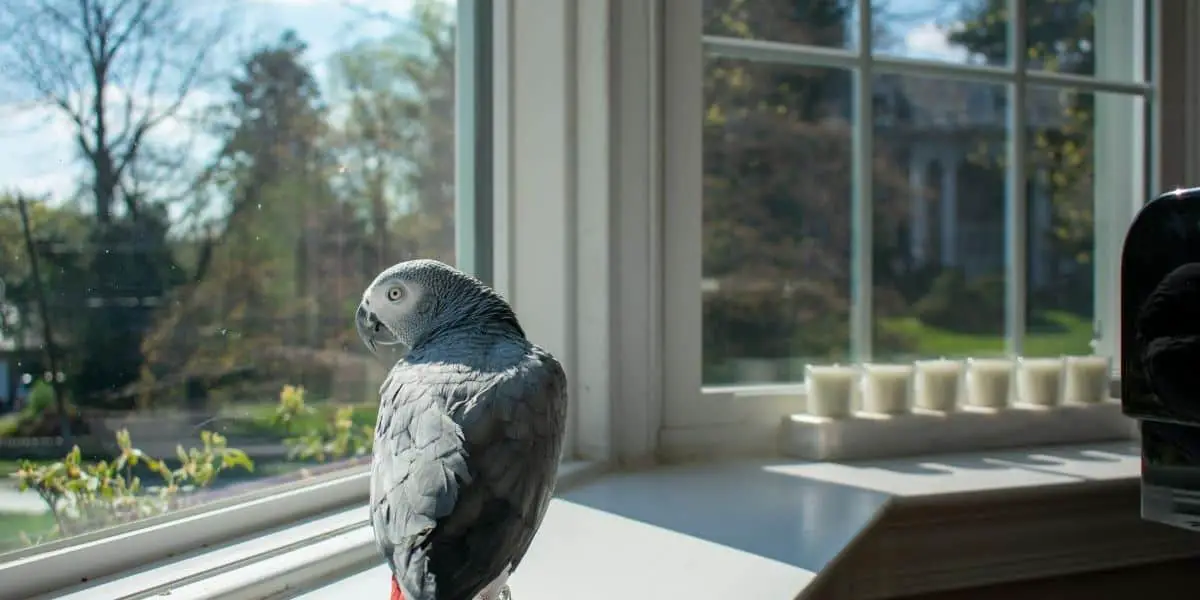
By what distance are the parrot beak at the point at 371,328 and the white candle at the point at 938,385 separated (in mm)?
834

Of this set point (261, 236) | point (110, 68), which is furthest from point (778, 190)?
point (110, 68)

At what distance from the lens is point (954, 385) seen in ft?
4.08

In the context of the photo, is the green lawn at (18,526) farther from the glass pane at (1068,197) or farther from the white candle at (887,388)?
the glass pane at (1068,197)

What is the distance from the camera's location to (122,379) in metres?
0.69

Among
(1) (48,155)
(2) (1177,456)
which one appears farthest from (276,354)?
(2) (1177,456)

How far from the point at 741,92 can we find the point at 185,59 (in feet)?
2.36

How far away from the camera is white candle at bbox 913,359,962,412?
123 centimetres

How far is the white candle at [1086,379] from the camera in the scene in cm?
131

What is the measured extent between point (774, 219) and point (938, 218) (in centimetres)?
29

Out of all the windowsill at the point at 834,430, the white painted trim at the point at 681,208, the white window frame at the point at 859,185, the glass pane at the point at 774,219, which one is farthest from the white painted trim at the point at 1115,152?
the white painted trim at the point at 681,208

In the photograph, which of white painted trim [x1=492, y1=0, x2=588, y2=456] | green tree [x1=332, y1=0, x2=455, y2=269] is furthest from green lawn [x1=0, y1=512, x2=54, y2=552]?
white painted trim [x1=492, y1=0, x2=588, y2=456]

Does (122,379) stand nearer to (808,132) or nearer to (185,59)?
(185,59)

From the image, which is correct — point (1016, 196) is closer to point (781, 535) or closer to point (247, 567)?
point (781, 535)

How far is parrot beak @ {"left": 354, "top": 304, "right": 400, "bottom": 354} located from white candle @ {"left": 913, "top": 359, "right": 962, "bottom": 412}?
0.83 meters
